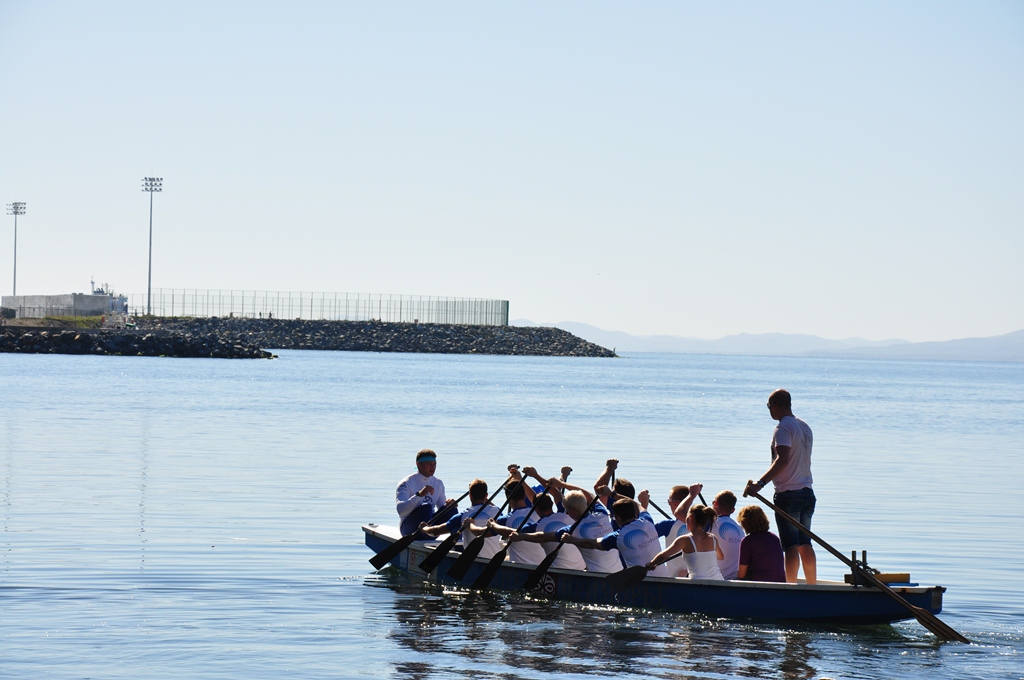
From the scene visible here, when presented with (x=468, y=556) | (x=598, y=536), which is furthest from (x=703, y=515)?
(x=468, y=556)

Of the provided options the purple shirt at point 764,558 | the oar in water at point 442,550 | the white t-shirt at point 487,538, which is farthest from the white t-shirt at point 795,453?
the oar in water at point 442,550

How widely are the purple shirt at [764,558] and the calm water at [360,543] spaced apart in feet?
1.79

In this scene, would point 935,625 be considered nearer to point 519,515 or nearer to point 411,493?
point 519,515

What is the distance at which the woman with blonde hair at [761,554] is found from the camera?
42.2ft

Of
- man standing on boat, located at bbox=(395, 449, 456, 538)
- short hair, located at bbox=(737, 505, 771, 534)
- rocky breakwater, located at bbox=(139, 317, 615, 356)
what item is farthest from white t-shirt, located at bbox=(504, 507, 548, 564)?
rocky breakwater, located at bbox=(139, 317, 615, 356)

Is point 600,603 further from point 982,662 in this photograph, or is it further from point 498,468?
point 498,468

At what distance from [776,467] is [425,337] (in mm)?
142842

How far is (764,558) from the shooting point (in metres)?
12.9

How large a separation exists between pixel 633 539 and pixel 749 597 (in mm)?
1405

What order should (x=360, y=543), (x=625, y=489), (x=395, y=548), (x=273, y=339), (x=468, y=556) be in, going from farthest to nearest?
(x=273, y=339), (x=360, y=543), (x=395, y=548), (x=468, y=556), (x=625, y=489)

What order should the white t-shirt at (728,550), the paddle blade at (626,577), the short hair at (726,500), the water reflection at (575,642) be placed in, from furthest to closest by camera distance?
the paddle blade at (626,577), the white t-shirt at (728,550), the short hair at (726,500), the water reflection at (575,642)

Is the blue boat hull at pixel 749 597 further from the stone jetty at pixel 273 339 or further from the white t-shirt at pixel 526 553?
the stone jetty at pixel 273 339

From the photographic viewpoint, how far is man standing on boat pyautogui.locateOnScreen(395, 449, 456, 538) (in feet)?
52.2

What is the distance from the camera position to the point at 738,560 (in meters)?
13.2
